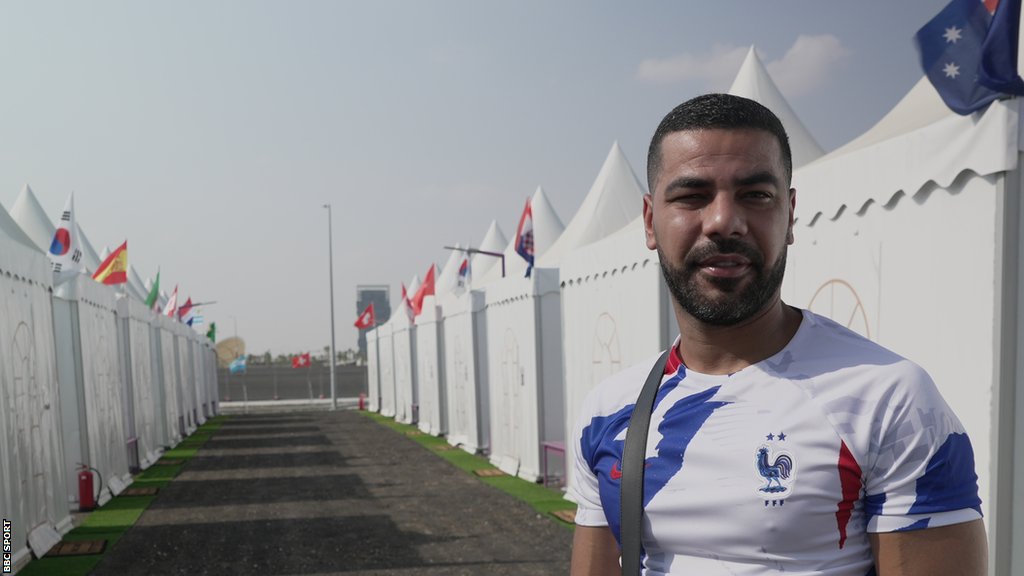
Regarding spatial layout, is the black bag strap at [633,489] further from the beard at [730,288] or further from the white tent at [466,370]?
the white tent at [466,370]

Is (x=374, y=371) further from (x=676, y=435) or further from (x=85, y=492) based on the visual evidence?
(x=676, y=435)

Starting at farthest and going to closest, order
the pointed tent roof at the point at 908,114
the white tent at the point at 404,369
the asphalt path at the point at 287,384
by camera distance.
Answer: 1. the asphalt path at the point at 287,384
2. the white tent at the point at 404,369
3. the pointed tent roof at the point at 908,114

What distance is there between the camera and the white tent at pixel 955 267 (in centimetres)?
402

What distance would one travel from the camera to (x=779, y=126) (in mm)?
1575

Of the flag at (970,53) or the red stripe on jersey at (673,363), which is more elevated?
the flag at (970,53)

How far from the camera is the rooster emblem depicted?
1.39 metres

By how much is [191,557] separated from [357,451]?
990 cm

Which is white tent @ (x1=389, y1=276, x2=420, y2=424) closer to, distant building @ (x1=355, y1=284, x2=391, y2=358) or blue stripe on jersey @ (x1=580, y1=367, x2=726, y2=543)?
blue stripe on jersey @ (x1=580, y1=367, x2=726, y2=543)

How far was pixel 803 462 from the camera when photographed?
54.3 inches

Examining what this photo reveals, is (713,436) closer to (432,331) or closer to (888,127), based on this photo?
(888,127)

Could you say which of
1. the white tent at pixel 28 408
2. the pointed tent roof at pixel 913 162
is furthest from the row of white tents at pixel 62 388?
the pointed tent roof at pixel 913 162

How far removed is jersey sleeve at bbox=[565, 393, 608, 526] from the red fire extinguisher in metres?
11.1

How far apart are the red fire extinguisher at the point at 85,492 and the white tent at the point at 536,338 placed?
5.97 metres

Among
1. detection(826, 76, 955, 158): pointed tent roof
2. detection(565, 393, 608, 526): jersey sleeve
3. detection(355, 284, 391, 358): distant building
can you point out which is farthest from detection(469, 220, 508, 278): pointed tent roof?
detection(355, 284, 391, 358): distant building
